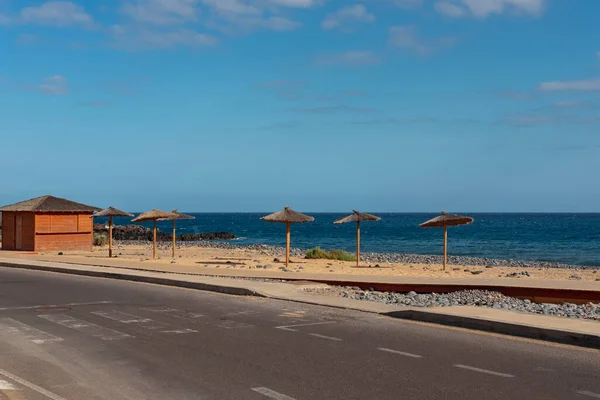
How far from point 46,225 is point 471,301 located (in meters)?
28.5

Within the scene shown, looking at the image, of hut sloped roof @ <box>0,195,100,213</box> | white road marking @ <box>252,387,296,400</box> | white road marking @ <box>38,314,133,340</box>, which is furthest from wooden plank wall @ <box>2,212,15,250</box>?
white road marking @ <box>252,387,296,400</box>

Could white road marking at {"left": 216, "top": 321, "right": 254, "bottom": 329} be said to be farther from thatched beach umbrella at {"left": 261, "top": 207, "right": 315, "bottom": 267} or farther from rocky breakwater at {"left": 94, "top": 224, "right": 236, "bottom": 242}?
rocky breakwater at {"left": 94, "top": 224, "right": 236, "bottom": 242}

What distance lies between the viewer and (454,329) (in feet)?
37.9

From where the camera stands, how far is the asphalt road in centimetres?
761

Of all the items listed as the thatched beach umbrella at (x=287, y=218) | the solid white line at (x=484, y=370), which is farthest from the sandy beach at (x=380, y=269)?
the solid white line at (x=484, y=370)

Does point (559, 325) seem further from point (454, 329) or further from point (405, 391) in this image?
point (405, 391)

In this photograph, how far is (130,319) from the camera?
13.0 metres

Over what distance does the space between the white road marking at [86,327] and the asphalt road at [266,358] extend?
2 centimetres

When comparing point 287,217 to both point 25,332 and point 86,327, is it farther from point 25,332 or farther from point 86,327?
point 25,332

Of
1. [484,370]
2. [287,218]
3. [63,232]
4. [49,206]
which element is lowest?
[484,370]

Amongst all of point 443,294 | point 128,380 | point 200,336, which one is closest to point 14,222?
point 443,294

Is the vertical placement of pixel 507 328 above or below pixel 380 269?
above

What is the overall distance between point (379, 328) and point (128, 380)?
4.94 metres

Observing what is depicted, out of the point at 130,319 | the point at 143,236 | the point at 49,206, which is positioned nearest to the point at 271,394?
the point at 130,319
